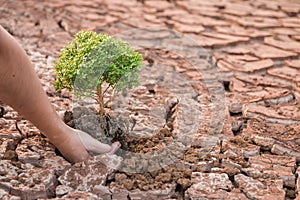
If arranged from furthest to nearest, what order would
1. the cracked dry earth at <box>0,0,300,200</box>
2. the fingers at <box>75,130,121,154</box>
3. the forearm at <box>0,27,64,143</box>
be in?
1. the fingers at <box>75,130,121,154</box>
2. the cracked dry earth at <box>0,0,300,200</box>
3. the forearm at <box>0,27,64,143</box>

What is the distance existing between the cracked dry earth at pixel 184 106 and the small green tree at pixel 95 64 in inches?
14.0

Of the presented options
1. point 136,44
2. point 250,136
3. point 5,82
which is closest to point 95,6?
point 136,44

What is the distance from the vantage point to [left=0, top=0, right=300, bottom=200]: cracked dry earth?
2.54 meters

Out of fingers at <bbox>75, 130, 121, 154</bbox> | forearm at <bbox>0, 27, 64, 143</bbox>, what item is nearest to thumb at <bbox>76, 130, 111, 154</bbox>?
fingers at <bbox>75, 130, 121, 154</bbox>

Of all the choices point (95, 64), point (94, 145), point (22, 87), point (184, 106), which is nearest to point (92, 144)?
point (94, 145)

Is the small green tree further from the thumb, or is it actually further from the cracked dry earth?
the cracked dry earth

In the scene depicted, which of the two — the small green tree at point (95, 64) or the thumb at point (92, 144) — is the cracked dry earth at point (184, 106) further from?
the small green tree at point (95, 64)

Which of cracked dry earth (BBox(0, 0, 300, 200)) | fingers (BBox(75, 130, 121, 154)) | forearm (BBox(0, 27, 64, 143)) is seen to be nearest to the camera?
forearm (BBox(0, 27, 64, 143))

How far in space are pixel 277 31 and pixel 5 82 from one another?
3067 millimetres

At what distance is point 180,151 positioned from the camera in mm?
2832

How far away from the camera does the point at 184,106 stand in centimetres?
337

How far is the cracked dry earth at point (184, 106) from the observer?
2545 mm

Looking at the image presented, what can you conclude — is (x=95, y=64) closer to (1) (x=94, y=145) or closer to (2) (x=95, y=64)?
(2) (x=95, y=64)

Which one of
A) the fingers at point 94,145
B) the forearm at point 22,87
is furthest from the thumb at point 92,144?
the forearm at point 22,87
